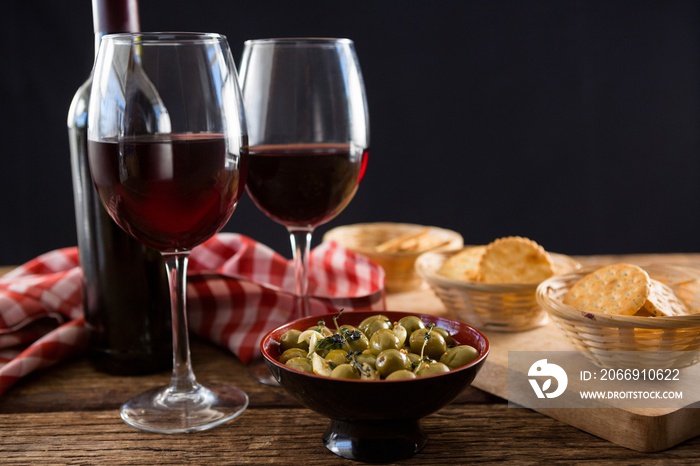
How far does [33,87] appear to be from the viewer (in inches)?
110

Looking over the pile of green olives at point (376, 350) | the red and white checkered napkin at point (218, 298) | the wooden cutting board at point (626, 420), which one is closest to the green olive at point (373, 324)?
the pile of green olives at point (376, 350)

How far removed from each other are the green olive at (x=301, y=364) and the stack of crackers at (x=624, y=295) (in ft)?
1.27

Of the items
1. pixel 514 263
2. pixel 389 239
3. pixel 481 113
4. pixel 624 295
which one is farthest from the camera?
pixel 481 113

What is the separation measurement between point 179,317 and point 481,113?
2.17 m

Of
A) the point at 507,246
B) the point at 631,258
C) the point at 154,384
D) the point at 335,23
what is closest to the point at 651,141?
the point at 335,23

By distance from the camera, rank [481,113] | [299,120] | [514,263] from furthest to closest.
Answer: [481,113] < [514,263] < [299,120]

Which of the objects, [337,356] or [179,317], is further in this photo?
[179,317]

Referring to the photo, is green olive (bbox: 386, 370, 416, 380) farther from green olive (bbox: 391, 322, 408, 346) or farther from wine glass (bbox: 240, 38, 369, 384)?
wine glass (bbox: 240, 38, 369, 384)

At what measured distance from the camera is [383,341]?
34.1 inches

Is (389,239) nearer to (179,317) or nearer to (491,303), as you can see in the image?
(491,303)

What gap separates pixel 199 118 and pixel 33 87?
215 cm

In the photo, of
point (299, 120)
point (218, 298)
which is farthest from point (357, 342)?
point (218, 298)

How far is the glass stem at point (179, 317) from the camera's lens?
1.00 m

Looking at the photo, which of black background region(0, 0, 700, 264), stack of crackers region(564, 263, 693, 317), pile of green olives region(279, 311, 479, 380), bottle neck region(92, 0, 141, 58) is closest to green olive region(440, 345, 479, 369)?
pile of green olives region(279, 311, 479, 380)
